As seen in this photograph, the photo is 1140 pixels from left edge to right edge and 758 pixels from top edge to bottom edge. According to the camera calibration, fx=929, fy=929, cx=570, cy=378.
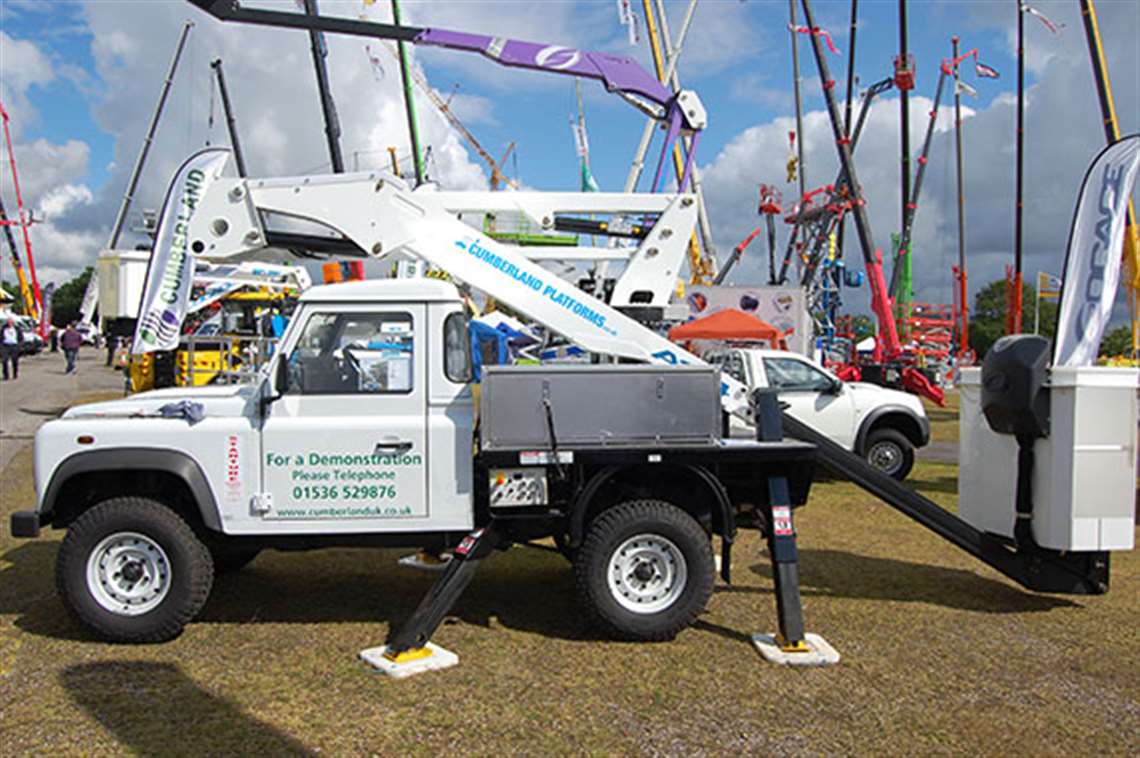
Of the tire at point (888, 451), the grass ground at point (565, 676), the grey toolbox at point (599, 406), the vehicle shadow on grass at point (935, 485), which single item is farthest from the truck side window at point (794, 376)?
the grey toolbox at point (599, 406)

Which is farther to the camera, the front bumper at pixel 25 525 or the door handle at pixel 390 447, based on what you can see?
the door handle at pixel 390 447

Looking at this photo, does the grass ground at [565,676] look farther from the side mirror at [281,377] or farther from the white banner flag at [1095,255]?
the white banner flag at [1095,255]

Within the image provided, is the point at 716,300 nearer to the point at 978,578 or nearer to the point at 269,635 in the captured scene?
the point at 978,578

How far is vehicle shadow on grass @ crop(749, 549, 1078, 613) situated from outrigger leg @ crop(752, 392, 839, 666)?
1.29m

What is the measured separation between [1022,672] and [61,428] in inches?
237

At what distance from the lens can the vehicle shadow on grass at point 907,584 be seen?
702 centimetres

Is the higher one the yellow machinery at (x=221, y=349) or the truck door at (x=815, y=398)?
the yellow machinery at (x=221, y=349)

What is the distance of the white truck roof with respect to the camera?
5.93m

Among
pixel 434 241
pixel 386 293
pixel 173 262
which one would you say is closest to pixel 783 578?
pixel 386 293

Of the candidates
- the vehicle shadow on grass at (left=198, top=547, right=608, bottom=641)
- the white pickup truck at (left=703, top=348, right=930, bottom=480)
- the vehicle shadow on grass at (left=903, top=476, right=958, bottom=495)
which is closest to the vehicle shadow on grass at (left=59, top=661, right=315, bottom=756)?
the vehicle shadow on grass at (left=198, top=547, right=608, bottom=641)

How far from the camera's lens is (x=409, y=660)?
5477mm

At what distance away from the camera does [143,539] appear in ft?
18.9

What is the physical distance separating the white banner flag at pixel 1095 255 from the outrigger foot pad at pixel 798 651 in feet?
9.83

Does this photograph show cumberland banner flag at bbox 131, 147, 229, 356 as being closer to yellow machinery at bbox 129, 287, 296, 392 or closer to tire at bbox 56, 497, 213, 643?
tire at bbox 56, 497, 213, 643
